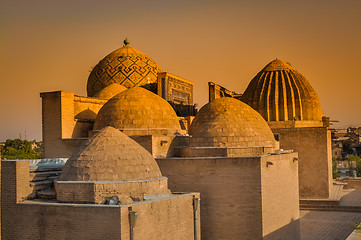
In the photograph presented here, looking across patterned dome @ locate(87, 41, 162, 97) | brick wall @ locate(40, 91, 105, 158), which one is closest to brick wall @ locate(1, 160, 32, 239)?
brick wall @ locate(40, 91, 105, 158)

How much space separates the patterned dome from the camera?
22438mm

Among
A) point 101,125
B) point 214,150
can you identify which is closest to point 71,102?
point 101,125

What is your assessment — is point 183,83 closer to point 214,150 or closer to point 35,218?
point 214,150

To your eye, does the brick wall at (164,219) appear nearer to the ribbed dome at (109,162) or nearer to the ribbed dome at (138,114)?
the ribbed dome at (109,162)

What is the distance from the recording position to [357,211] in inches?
730

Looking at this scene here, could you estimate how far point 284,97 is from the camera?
2334 cm

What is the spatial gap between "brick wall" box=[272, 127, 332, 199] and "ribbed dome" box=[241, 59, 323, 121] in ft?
7.63

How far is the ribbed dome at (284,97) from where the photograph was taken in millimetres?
23266

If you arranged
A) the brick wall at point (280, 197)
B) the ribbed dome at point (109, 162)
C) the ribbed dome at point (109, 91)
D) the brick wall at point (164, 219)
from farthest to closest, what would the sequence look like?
the ribbed dome at point (109, 91) → the brick wall at point (280, 197) → the ribbed dome at point (109, 162) → the brick wall at point (164, 219)

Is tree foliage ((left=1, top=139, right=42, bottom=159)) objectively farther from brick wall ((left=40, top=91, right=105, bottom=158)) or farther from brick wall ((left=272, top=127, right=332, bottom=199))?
brick wall ((left=272, top=127, right=332, bottom=199))

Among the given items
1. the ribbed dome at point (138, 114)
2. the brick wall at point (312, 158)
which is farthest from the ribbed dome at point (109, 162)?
the brick wall at point (312, 158)

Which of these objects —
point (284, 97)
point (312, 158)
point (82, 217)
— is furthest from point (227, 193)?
point (284, 97)

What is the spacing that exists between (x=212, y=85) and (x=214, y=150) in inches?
408

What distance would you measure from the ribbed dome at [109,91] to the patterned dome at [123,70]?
1.06m
